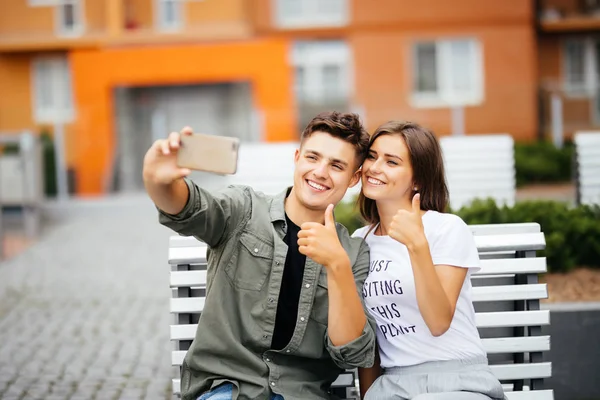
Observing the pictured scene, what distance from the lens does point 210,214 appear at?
9.48 ft

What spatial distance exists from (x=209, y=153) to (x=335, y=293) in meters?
0.66

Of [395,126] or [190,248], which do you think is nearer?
[395,126]

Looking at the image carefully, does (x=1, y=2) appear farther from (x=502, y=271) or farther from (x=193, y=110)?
(x=502, y=271)

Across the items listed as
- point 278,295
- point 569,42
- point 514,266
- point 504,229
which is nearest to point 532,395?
point 514,266

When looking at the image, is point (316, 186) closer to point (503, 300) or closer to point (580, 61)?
point (503, 300)

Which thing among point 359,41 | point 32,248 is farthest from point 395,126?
point 359,41

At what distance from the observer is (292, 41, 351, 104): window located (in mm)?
22484

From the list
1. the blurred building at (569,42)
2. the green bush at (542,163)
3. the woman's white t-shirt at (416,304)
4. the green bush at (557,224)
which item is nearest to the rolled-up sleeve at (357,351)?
the woman's white t-shirt at (416,304)

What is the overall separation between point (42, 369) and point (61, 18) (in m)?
19.9

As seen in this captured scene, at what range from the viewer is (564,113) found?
17859 millimetres

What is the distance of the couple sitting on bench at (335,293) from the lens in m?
2.93

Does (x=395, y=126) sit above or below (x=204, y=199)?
above

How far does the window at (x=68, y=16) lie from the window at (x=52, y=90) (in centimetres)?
82

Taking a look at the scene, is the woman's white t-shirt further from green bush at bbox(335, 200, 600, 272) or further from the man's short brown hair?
green bush at bbox(335, 200, 600, 272)
